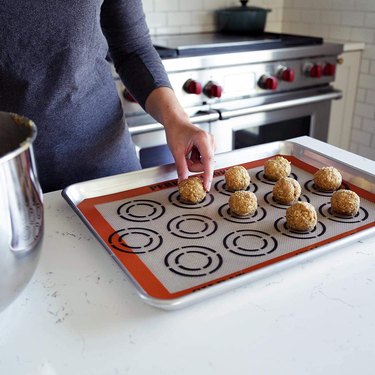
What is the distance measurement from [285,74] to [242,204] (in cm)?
118

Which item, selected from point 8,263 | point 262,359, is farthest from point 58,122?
point 262,359

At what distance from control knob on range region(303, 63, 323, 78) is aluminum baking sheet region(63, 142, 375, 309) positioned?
1046 mm

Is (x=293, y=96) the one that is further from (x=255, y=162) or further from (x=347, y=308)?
(x=347, y=308)

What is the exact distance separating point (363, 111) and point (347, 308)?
168cm

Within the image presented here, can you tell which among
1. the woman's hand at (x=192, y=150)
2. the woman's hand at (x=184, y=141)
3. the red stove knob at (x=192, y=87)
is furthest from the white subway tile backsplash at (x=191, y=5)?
the woman's hand at (x=192, y=150)

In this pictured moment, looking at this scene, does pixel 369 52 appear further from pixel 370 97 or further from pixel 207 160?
pixel 207 160

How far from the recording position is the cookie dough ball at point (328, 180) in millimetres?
747

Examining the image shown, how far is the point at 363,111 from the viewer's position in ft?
6.56

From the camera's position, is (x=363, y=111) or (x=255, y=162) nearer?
(x=255, y=162)

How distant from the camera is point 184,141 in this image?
0.77 meters

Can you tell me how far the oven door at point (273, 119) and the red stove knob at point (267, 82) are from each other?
0.06m

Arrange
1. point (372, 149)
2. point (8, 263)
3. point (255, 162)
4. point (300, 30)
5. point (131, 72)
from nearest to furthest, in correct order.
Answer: point (8, 263) < point (255, 162) < point (131, 72) < point (372, 149) < point (300, 30)

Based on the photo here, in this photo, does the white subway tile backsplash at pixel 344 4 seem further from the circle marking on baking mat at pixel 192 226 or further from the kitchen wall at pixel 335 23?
the circle marking on baking mat at pixel 192 226

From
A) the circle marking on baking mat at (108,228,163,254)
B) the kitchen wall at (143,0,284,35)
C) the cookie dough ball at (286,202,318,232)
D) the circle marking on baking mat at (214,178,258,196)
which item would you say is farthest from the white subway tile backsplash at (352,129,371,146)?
the circle marking on baking mat at (108,228,163,254)
